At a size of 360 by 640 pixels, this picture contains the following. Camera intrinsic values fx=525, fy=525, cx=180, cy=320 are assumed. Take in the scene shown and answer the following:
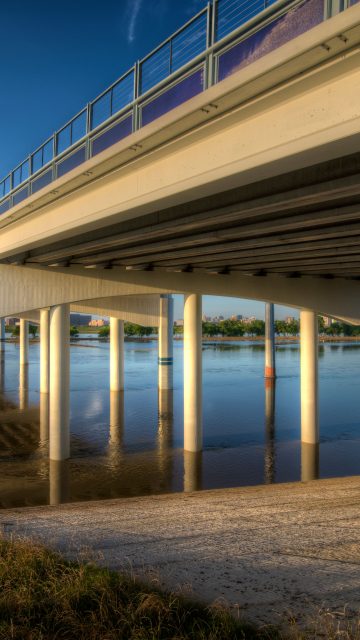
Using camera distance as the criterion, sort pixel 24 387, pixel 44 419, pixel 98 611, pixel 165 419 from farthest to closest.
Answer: pixel 24 387, pixel 44 419, pixel 165 419, pixel 98 611

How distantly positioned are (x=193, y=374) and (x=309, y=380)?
4912 millimetres

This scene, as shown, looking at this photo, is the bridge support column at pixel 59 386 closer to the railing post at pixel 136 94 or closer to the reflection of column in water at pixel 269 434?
the reflection of column in water at pixel 269 434

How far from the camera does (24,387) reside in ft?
125

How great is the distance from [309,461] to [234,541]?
10.6 metres

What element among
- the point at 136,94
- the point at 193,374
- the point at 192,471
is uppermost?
the point at 136,94

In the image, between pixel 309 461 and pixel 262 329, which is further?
pixel 262 329

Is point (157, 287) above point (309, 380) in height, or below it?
above

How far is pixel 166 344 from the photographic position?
36438 millimetres

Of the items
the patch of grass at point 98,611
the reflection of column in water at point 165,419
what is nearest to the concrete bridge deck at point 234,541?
the patch of grass at point 98,611

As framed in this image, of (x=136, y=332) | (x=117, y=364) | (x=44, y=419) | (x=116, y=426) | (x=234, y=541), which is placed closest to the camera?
(x=234, y=541)

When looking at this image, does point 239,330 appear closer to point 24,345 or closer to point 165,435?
point 24,345

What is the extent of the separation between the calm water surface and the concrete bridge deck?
3.47 m

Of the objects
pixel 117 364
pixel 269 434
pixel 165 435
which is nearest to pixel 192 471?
pixel 165 435

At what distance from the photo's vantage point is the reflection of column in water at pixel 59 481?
1434cm
